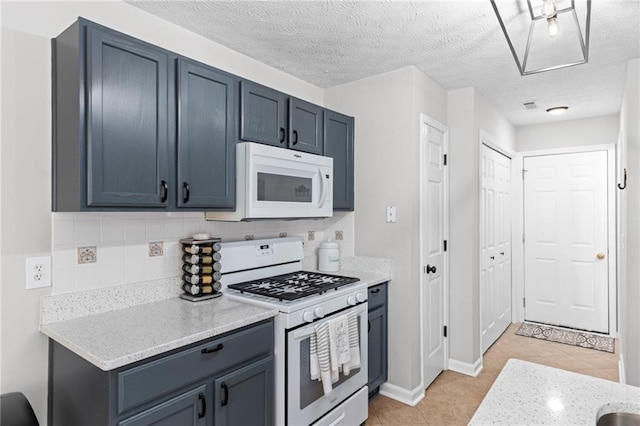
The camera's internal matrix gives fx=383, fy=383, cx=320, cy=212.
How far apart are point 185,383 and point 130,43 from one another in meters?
1.43

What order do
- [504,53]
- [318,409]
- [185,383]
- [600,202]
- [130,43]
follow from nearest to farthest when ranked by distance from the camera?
[185,383] < [130,43] < [318,409] < [504,53] < [600,202]

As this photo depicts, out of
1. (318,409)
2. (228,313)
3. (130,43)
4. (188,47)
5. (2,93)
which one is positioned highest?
(188,47)

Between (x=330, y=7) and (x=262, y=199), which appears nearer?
(x=330, y=7)

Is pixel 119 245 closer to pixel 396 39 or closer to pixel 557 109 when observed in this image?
pixel 396 39

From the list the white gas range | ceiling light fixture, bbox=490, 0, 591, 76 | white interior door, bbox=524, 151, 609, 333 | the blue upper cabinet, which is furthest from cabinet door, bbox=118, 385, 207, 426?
white interior door, bbox=524, 151, 609, 333

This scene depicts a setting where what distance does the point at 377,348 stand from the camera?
2.70m

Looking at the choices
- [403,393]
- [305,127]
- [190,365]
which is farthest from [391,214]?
[190,365]

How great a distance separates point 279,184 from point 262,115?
1.36 ft

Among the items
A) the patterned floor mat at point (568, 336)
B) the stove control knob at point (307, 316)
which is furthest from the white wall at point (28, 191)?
the patterned floor mat at point (568, 336)

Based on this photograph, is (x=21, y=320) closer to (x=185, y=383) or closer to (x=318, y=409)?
(x=185, y=383)

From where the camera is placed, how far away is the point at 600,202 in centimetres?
415

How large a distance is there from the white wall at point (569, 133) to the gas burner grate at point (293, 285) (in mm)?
3237

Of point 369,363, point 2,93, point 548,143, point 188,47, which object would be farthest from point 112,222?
point 548,143

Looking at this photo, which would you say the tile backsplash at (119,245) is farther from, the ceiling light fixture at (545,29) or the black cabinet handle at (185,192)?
the ceiling light fixture at (545,29)
